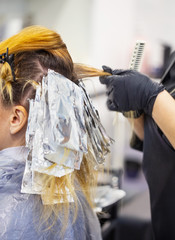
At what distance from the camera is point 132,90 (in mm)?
1031

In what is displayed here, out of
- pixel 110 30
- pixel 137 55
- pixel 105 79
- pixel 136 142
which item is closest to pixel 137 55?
pixel 137 55

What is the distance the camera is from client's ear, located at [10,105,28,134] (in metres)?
0.90

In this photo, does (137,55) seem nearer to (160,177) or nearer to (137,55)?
(137,55)

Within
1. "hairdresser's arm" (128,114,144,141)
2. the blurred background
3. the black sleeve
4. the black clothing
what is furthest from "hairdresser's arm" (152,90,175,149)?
the blurred background

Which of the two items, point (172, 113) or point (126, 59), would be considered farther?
point (126, 59)

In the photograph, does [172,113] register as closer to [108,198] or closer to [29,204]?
[29,204]

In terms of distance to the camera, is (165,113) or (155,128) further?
(155,128)

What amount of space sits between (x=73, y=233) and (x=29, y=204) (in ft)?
0.58

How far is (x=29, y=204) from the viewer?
873 millimetres

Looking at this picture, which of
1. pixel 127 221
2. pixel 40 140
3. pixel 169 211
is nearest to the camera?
pixel 40 140

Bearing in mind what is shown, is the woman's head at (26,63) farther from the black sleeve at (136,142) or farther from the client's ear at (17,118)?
the black sleeve at (136,142)

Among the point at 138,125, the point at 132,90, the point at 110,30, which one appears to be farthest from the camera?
the point at 110,30

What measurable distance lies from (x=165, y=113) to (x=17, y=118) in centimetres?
48

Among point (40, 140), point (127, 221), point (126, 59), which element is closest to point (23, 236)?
point (40, 140)
